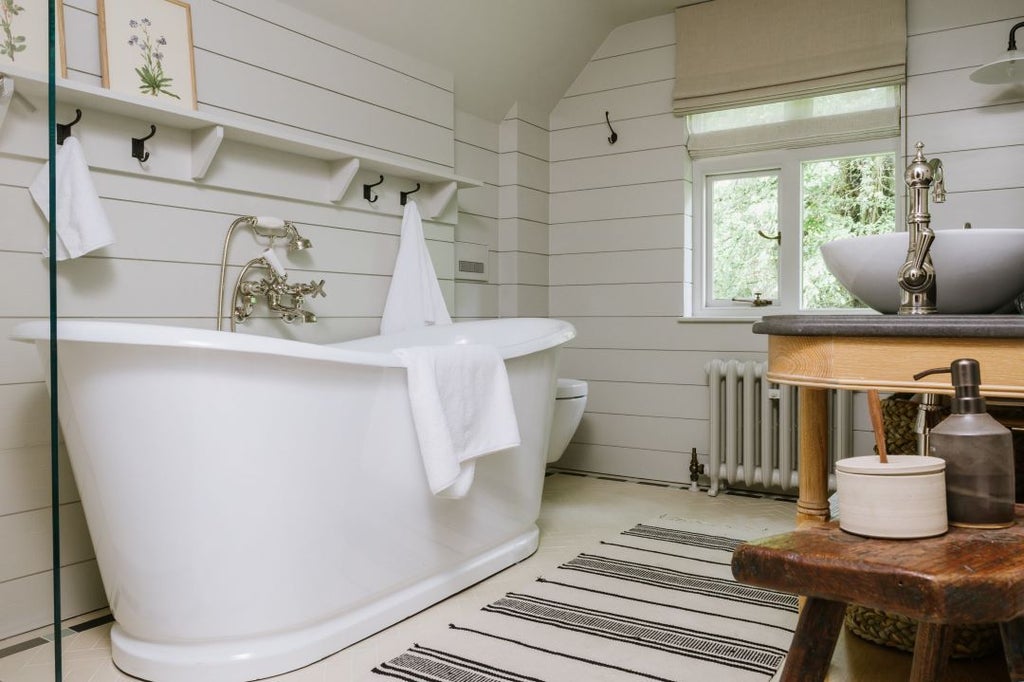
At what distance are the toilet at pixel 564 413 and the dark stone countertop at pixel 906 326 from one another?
5.84 feet

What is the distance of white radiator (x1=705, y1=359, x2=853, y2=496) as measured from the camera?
3121 millimetres

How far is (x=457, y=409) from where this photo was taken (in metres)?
1.95

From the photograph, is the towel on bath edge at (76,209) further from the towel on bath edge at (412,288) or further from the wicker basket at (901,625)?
the wicker basket at (901,625)

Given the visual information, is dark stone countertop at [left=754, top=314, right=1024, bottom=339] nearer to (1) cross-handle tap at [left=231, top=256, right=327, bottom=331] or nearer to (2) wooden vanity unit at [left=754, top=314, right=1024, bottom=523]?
(2) wooden vanity unit at [left=754, top=314, right=1024, bottom=523]

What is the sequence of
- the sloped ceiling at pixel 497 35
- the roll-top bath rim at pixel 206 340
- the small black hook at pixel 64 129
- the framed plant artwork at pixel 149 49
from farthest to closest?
the sloped ceiling at pixel 497 35
the framed plant artwork at pixel 149 49
the small black hook at pixel 64 129
the roll-top bath rim at pixel 206 340

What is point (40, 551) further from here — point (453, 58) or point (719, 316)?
point (719, 316)

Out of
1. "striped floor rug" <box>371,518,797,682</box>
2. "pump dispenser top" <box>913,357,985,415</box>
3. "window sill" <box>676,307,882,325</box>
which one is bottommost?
"striped floor rug" <box>371,518,797,682</box>

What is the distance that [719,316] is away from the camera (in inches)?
138

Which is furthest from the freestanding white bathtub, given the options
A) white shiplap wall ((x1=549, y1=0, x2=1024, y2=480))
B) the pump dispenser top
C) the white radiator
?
white shiplap wall ((x1=549, y1=0, x2=1024, y2=480))

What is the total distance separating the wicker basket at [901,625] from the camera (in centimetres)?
168

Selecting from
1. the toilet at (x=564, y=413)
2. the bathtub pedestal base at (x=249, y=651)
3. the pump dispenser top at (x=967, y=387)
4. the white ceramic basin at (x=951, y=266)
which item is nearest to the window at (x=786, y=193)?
the toilet at (x=564, y=413)

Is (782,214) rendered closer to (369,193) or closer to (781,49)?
(781,49)

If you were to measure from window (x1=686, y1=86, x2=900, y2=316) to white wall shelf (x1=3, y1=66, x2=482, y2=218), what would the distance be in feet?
3.80

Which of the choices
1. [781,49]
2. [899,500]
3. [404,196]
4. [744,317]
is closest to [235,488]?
[899,500]
